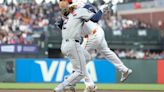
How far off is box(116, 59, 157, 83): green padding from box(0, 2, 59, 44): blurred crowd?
5.19m

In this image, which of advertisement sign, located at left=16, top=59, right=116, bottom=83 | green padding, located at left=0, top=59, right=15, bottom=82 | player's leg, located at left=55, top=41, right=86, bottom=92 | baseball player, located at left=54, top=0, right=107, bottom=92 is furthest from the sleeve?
green padding, located at left=0, top=59, right=15, bottom=82

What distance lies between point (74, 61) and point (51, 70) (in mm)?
10176

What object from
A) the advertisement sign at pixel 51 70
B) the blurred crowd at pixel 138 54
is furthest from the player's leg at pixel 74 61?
the blurred crowd at pixel 138 54

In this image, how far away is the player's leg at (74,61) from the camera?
11.5 meters

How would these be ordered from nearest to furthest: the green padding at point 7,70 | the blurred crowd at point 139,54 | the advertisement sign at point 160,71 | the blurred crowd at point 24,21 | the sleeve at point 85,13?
the sleeve at point 85,13 → the green padding at point 7,70 → the advertisement sign at point 160,71 → the blurred crowd at point 24,21 → the blurred crowd at point 139,54

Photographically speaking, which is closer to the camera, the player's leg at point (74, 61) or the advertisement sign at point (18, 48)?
the player's leg at point (74, 61)

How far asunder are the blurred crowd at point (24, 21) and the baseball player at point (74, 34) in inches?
501

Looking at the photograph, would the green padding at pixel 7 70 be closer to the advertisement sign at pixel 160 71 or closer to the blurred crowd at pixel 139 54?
the advertisement sign at pixel 160 71

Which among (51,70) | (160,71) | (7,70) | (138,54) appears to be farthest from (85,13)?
(138,54)

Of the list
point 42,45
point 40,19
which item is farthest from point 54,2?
point 42,45

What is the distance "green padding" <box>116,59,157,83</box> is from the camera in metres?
22.1

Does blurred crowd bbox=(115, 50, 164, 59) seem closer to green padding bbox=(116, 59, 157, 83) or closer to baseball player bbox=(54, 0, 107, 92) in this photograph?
green padding bbox=(116, 59, 157, 83)

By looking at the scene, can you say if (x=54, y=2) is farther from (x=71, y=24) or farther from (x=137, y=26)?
(x=71, y=24)

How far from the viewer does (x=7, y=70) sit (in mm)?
21859
